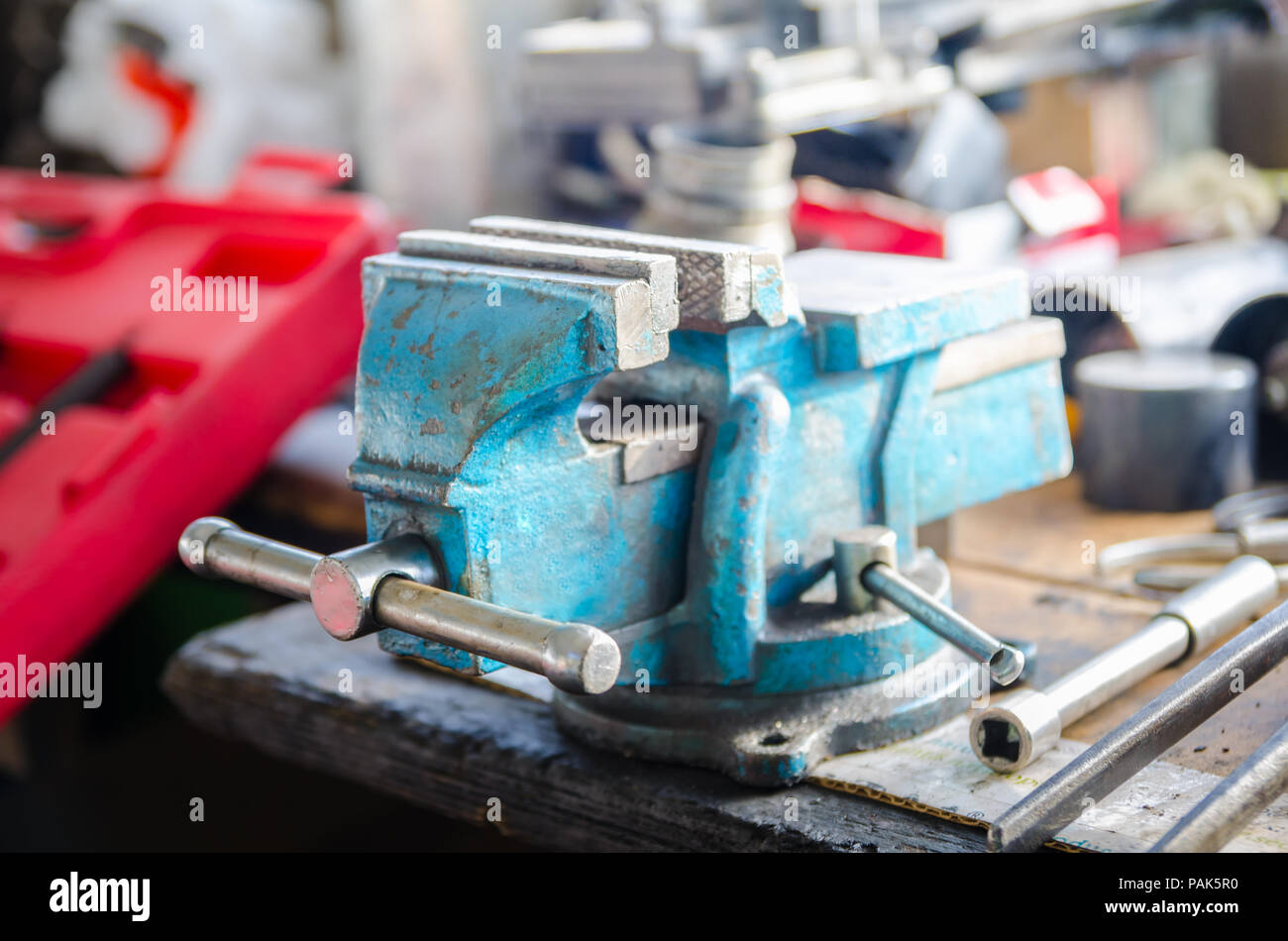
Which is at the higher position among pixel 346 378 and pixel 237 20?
pixel 237 20

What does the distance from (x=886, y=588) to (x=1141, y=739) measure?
22cm

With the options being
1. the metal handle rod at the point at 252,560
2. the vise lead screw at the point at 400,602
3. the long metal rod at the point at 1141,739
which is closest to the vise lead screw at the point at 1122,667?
the long metal rod at the point at 1141,739

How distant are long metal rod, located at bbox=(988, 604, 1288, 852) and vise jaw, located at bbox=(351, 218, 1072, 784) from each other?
0.68 ft

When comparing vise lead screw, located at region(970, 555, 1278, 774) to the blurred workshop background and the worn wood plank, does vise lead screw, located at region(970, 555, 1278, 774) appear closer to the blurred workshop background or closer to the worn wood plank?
the worn wood plank

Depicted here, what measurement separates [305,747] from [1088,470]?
896 mm

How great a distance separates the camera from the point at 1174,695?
2.84 ft

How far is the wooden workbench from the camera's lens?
37.8 inches

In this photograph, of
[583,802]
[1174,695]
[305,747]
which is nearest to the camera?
[1174,695]

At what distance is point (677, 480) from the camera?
986 millimetres

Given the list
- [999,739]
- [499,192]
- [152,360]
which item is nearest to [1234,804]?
[999,739]

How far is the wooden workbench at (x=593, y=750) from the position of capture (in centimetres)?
96

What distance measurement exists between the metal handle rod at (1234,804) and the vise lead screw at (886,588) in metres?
0.18
